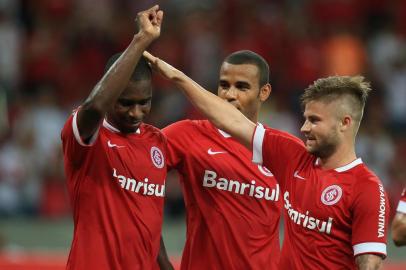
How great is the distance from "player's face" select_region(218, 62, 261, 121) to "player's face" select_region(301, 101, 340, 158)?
3.00 feet

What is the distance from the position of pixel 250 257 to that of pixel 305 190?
2.58 feet

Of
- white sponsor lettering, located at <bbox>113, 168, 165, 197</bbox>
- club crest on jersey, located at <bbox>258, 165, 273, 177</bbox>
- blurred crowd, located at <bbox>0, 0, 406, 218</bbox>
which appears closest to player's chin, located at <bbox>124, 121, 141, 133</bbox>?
white sponsor lettering, located at <bbox>113, 168, 165, 197</bbox>

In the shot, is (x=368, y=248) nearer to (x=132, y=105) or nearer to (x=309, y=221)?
(x=309, y=221)

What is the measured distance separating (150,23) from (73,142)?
75 cm

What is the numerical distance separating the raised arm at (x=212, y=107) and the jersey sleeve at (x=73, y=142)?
2.11 feet

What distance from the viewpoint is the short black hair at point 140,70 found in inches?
217

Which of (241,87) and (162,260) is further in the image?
(241,87)

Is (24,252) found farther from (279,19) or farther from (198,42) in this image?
(279,19)

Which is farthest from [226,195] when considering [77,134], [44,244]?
[44,244]

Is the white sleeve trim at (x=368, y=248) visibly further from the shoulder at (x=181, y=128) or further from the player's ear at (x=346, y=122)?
the shoulder at (x=181, y=128)

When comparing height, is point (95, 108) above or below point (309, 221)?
above

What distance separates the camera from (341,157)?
5.56 metres

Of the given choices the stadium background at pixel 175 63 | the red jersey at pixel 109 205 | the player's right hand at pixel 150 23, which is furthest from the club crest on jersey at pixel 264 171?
the stadium background at pixel 175 63

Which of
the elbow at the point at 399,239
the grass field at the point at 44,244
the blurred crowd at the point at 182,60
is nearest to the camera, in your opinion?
the elbow at the point at 399,239
